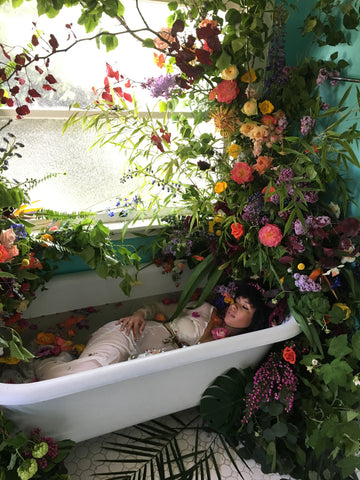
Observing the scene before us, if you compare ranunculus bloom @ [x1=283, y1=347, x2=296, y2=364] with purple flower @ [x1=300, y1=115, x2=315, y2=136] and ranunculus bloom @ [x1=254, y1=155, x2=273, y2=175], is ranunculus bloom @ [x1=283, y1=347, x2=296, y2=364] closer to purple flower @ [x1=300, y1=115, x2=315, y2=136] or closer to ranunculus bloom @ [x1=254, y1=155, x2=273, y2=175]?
ranunculus bloom @ [x1=254, y1=155, x2=273, y2=175]

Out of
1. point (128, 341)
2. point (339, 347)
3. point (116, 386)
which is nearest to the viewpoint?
point (116, 386)

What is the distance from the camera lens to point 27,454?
1221 millimetres

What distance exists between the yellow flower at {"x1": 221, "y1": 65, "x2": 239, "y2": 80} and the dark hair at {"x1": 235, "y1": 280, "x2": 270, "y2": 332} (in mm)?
847

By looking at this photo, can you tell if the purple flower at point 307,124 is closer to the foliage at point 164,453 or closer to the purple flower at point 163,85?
the purple flower at point 163,85

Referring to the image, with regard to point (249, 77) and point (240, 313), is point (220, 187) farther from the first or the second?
point (240, 313)

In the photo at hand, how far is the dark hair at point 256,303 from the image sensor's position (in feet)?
5.36

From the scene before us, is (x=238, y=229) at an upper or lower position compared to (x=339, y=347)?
upper

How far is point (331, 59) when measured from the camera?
56.7 inches

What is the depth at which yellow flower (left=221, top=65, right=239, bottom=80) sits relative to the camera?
4.50 feet

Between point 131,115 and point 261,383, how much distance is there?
121 centimetres

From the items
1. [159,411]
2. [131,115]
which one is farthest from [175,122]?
[159,411]

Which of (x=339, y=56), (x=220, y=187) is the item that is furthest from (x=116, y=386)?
(x=339, y=56)

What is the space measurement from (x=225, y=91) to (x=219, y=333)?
100 centimetres

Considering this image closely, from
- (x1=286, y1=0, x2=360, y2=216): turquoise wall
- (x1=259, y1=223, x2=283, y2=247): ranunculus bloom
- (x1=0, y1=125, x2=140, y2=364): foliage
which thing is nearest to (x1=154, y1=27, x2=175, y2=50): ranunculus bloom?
(x1=286, y1=0, x2=360, y2=216): turquoise wall
